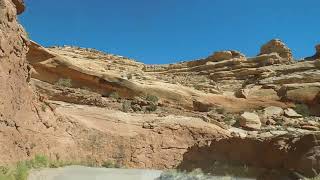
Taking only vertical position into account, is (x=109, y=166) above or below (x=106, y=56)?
below

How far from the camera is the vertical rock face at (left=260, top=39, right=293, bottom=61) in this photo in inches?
2000

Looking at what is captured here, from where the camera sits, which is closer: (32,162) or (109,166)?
(32,162)

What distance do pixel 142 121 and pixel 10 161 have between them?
34.2 ft

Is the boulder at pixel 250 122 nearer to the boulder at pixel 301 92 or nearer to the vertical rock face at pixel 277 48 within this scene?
the boulder at pixel 301 92

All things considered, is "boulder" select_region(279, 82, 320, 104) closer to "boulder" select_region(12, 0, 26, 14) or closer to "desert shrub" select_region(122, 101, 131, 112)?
"desert shrub" select_region(122, 101, 131, 112)

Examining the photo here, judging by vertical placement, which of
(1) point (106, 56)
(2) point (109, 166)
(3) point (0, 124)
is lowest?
(2) point (109, 166)

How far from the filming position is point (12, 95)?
11.6 meters

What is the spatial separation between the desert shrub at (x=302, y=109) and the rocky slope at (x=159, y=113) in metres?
0.08

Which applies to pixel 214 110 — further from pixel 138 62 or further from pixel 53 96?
pixel 138 62

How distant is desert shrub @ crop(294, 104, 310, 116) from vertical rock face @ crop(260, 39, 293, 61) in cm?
1697

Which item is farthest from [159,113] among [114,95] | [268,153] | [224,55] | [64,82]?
[224,55]

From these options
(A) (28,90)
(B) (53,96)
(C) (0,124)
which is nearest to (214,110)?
(B) (53,96)

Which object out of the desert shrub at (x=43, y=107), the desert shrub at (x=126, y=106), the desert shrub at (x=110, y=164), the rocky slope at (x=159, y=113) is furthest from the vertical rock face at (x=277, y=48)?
the desert shrub at (x=43, y=107)

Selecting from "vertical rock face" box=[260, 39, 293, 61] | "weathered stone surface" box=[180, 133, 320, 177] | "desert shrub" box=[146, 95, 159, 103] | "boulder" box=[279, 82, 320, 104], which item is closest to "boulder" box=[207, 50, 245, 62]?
"vertical rock face" box=[260, 39, 293, 61]
